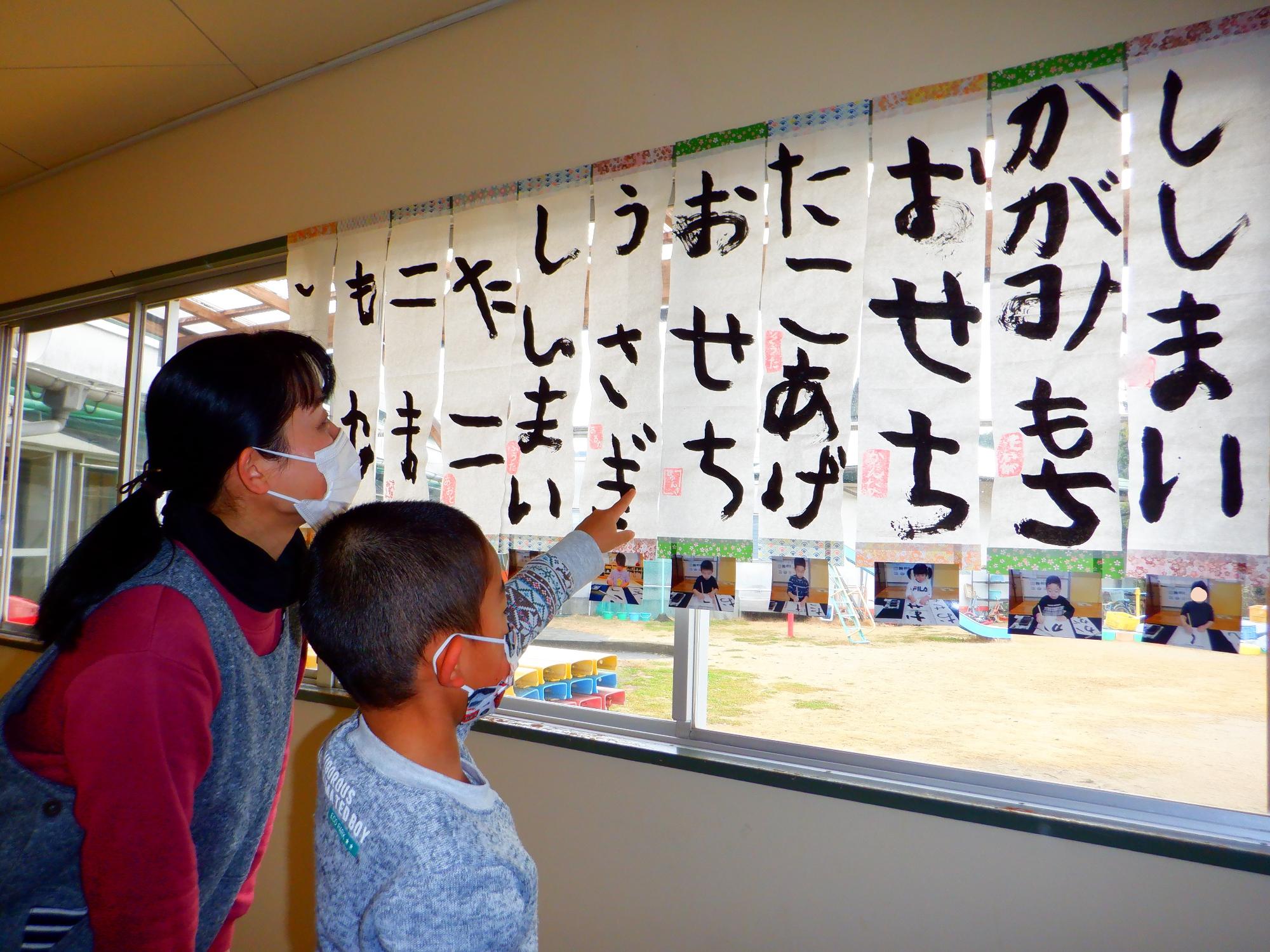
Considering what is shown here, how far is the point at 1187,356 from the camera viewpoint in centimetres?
131

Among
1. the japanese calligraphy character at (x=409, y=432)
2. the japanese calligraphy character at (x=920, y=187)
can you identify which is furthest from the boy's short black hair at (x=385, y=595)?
the japanese calligraphy character at (x=409, y=432)

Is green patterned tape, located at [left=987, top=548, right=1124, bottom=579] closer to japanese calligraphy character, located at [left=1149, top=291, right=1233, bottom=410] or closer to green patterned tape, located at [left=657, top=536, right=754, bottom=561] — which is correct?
japanese calligraphy character, located at [left=1149, top=291, right=1233, bottom=410]

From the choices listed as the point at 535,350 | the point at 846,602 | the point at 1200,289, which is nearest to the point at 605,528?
the point at 846,602

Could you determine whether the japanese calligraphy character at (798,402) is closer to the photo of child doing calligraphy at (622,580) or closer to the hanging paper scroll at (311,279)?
the photo of child doing calligraphy at (622,580)

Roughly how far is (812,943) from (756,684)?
588 millimetres

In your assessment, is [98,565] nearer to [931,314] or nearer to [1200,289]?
[931,314]

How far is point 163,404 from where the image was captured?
1.09 meters

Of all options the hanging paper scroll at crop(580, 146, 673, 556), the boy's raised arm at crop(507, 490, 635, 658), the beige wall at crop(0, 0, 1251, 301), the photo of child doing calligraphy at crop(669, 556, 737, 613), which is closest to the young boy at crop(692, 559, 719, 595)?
the photo of child doing calligraphy at crop(669, 556, 737, 613)

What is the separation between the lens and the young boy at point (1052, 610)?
140 cm

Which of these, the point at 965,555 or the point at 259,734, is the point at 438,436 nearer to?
the point at 259,734

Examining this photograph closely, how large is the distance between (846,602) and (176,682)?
127cm

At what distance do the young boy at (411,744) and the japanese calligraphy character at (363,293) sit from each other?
153cm

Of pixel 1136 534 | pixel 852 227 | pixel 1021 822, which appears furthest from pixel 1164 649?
pixel 852 227

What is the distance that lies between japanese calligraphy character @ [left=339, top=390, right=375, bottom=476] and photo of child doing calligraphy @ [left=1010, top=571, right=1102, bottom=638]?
174 cm
